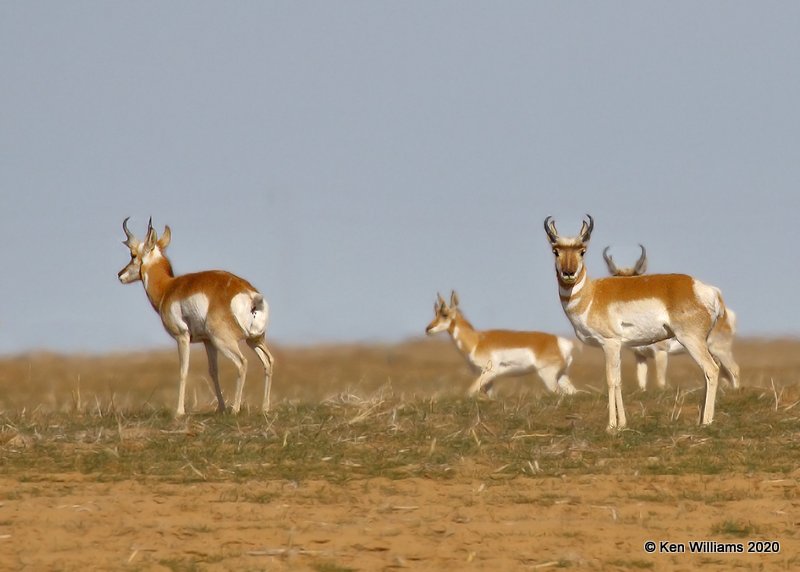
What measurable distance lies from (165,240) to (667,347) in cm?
783

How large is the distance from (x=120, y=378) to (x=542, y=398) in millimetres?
17459

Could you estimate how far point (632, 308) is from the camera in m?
13.0

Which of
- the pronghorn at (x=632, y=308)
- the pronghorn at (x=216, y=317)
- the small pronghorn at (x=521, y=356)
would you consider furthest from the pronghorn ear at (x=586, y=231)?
the small pronghorn at (x=521, y=356)

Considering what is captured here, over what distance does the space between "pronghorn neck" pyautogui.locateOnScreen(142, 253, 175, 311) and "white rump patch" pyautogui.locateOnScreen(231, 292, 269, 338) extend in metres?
1.37

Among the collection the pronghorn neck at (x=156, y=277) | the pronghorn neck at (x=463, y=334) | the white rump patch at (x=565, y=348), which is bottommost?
the white rump patch at (x=565, y=348)

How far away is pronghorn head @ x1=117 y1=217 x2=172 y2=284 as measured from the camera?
50.2ft

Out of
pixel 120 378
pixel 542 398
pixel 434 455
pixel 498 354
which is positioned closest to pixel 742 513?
pixel 434 455

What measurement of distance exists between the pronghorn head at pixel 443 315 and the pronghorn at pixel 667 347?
3078 millimetres

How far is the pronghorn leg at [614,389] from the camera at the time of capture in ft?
41.0

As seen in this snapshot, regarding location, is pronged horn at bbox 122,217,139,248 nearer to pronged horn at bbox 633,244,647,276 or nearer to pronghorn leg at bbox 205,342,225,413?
pronghorn leg at bbox 205,342,225,413

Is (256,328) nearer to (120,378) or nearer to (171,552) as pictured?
(171,552)

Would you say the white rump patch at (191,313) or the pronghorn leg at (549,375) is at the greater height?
the white rump patch at (191,313)

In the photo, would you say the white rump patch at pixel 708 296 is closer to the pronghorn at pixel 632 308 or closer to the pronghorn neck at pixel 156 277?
the pronghorn at pixel 632 308

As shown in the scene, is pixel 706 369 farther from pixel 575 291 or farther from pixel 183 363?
pixel 183 363
